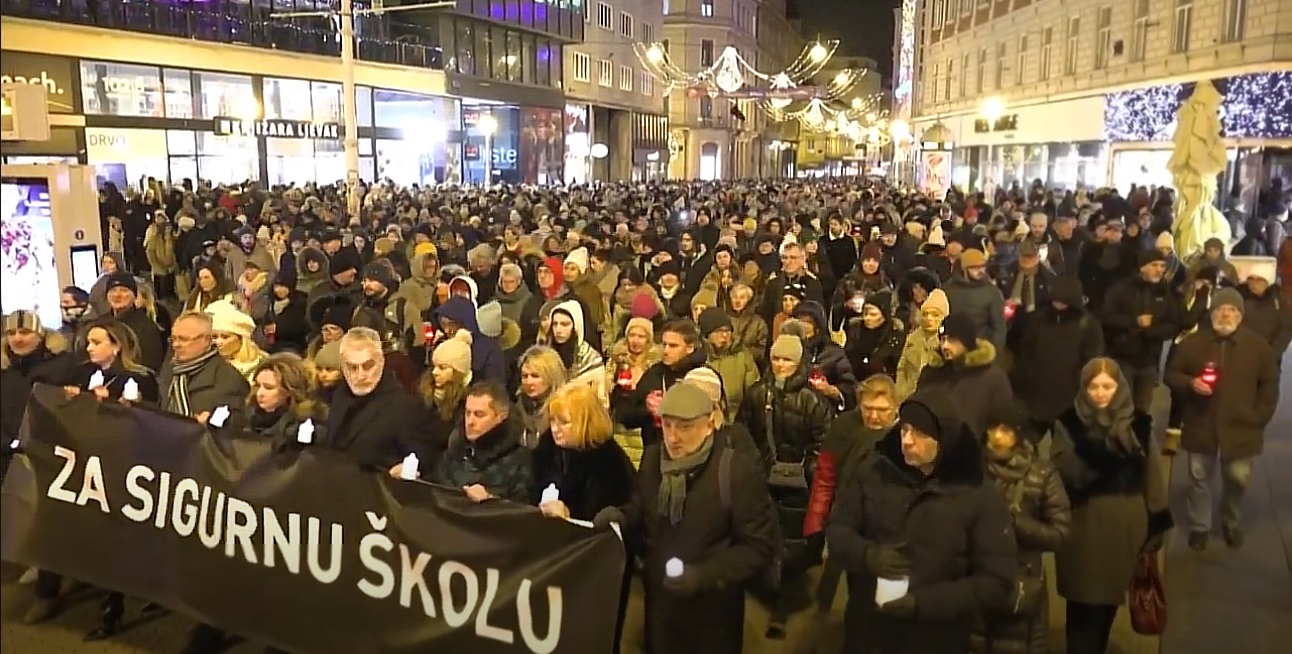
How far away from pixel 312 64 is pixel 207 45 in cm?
462

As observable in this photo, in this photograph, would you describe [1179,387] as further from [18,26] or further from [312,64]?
[312,64]

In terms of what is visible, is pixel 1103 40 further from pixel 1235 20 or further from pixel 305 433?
pixel 305 433

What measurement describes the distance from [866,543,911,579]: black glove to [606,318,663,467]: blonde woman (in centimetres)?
252

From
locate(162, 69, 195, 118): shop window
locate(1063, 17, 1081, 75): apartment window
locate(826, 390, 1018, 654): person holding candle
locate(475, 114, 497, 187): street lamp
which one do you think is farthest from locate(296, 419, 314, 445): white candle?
locate(475, 114, 497, 187): street lamp

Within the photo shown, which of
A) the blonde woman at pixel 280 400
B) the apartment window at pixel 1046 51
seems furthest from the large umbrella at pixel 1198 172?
the apartment window at pixel 1046 51

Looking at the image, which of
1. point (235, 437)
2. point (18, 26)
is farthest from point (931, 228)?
point (18, 26)

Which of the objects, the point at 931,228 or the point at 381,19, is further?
the point at 381,19

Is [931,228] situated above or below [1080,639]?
above

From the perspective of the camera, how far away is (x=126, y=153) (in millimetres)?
30469

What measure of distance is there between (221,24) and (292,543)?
30572 millimetres

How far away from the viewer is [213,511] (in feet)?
18.1

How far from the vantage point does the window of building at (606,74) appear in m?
62.3

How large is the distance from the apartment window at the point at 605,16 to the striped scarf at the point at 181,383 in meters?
57.7

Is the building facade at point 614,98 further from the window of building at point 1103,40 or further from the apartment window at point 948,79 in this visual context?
the window of building at point 1103,40
